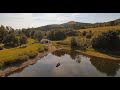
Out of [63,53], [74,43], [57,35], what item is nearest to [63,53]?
[63,53]

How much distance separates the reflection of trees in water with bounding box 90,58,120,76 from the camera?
19878 mm

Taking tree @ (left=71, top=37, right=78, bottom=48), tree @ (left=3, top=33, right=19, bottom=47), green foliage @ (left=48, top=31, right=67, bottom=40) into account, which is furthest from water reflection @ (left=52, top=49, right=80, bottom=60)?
green foliage @ (left=48, top=31, right=67, bottom=40)

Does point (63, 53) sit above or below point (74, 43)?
below

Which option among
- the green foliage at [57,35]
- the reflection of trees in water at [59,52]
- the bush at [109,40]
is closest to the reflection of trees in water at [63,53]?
the reflection of trees in water at [59,52]

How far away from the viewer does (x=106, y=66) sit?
71.2 feet

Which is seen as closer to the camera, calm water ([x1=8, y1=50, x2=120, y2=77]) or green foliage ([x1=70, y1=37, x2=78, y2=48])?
calm water ([x1=8, y1=50, x2=120, y2=77])

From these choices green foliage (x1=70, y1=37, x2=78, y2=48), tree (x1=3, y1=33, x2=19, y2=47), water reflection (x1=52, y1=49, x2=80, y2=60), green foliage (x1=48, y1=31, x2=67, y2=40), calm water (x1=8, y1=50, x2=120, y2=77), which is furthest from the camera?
green foliage (x1=48, y1=31, x2=67, y2=40)

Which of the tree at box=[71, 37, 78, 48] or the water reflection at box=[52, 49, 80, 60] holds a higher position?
the tree at box=[71, 37, 78, 48]

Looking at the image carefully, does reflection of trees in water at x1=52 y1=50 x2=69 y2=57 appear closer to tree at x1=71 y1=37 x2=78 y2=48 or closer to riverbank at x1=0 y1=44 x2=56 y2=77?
riverbank at x1=0 y1=44 x2=56 y2=77

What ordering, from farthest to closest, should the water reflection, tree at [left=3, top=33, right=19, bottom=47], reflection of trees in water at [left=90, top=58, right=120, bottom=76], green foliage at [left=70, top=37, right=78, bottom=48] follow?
1. green foliage at [left=70, top=37, right=78, bottom=48]
2. tree at [left=3, top=33, right=19, bottom=47]
3. the water reflection
4. reflection of trees in water at [left=90, top=58, right=120, bottom=76]

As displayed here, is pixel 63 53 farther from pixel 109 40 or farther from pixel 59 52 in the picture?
pixel 109 40

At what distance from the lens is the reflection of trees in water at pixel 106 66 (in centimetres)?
1988

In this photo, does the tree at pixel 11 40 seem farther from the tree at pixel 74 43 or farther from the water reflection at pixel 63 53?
the tree at pixel 74 43
